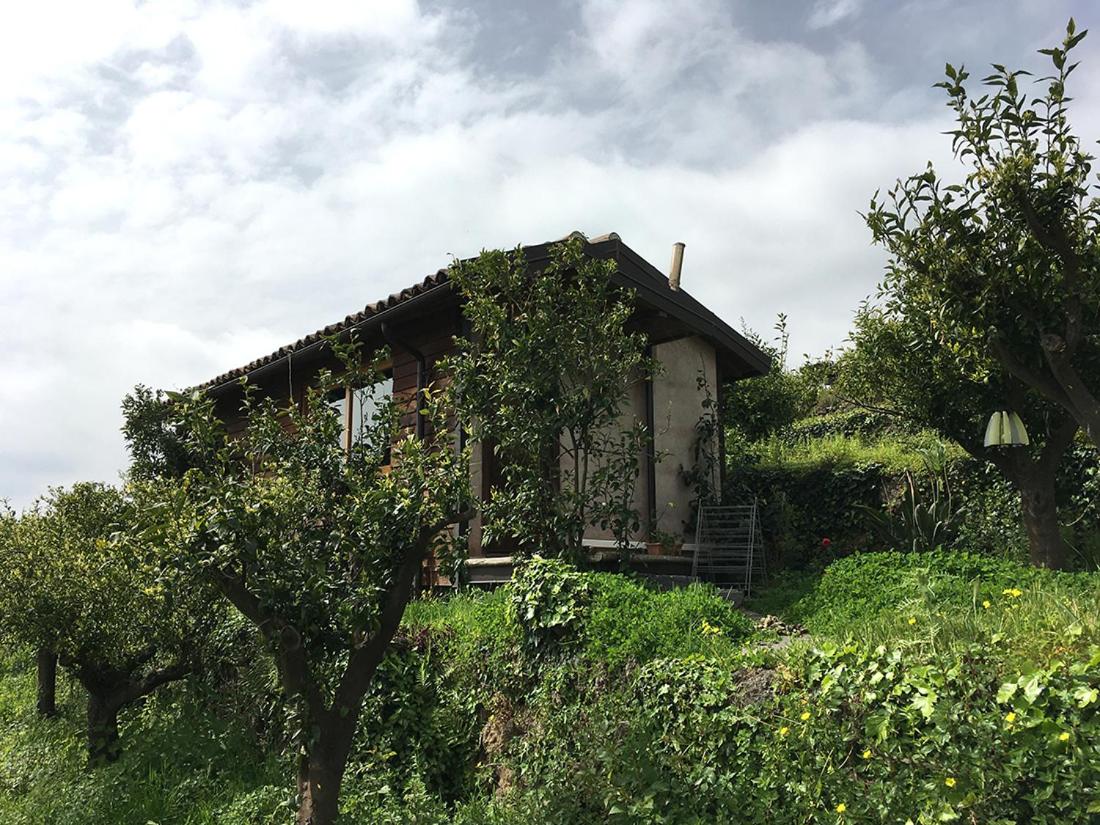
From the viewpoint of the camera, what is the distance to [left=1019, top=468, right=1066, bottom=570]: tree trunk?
7.74 m

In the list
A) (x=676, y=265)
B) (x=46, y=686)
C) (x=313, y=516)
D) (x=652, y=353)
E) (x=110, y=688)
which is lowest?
(x=46, y=686)


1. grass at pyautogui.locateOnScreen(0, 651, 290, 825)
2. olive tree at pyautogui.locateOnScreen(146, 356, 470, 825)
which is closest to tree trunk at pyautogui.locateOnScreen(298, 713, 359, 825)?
olive tree at pyautogui.locateOnScreen(146, 356, 470, 825)

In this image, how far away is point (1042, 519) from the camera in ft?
25.7

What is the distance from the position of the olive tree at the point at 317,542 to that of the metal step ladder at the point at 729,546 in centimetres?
534

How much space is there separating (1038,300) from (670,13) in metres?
3.58

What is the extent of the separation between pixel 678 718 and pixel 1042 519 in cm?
497

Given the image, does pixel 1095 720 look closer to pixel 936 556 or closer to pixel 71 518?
pixel 936 556

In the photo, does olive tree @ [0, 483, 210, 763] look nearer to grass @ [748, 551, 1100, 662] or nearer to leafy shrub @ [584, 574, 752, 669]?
leafy shrub @ [584, 574, 752, 669]

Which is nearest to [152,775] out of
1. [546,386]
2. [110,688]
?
[110,688]

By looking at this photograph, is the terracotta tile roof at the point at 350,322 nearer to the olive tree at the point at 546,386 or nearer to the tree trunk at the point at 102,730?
the olive tree at the point at 546,386

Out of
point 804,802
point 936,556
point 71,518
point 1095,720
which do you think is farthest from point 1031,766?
point 71,518

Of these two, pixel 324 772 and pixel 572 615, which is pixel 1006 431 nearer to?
pixel 572 615

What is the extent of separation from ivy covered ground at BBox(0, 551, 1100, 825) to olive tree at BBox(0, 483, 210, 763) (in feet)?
1.25

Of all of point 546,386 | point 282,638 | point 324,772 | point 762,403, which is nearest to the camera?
point 282,638
